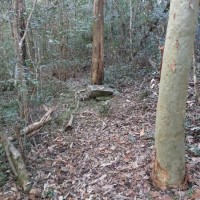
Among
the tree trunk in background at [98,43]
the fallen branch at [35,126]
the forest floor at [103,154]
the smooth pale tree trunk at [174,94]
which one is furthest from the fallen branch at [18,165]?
the tree trunk in background at [98,43]

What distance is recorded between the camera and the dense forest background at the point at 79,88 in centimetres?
463

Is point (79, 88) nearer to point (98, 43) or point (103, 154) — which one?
point (98, 43)

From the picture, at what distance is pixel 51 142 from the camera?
218 inches

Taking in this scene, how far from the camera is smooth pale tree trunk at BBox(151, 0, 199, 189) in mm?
2990

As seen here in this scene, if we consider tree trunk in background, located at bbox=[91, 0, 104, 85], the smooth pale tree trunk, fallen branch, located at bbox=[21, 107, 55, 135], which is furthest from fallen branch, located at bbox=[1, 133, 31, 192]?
tree trunk in background, located at bbox=[91, 0, 104, 85]

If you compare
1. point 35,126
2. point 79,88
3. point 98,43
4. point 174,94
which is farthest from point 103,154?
point 79,88

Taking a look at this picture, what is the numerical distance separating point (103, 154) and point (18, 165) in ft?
4.33

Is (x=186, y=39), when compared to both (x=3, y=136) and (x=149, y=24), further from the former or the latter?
(x=149, y=24)

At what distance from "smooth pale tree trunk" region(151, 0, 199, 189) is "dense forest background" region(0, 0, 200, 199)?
0.30 m

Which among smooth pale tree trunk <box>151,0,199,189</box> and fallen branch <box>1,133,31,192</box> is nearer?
Answer: smooth pale tree trunk <box>151,0,199,189</box>

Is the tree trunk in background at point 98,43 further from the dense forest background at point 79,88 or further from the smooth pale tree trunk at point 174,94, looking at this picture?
the smooth pale tree trunk at point 174,94

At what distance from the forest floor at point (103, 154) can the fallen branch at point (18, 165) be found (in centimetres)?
12

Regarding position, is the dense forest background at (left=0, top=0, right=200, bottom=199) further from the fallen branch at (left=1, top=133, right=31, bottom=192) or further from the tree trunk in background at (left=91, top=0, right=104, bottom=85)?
the tree trunk in background at (left=91, top=0, right=104, bottom=85)

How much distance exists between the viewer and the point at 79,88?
8922 mm
